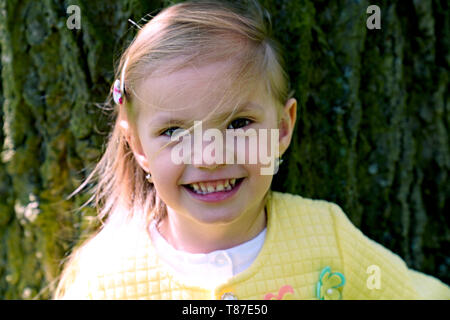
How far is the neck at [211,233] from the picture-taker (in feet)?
6.51

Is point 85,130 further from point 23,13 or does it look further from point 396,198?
point 396,198

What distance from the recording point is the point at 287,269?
195 cm

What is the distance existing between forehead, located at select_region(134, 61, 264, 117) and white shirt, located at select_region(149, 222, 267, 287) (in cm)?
56

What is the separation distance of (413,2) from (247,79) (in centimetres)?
99

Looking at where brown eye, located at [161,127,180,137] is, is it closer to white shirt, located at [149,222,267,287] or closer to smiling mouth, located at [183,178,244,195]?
smiling mouth, located at [183,178,244,195]

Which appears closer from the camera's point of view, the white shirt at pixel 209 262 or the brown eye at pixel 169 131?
the brown eye at pixel 169 131

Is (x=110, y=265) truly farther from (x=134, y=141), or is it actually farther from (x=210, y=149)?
(x=210, y=149)

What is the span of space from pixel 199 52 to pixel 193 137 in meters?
0.28

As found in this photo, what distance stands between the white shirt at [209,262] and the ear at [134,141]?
0.33 metres

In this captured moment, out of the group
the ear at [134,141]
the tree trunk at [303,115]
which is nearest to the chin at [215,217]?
the ear at [134,141]

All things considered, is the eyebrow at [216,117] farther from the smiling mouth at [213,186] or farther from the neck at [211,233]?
the neck at [211,233]

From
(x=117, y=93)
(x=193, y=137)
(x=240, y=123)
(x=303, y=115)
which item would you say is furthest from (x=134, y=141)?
(x=303, y=115)

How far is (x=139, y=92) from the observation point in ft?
6.03

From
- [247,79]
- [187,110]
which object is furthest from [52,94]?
[247,79]
